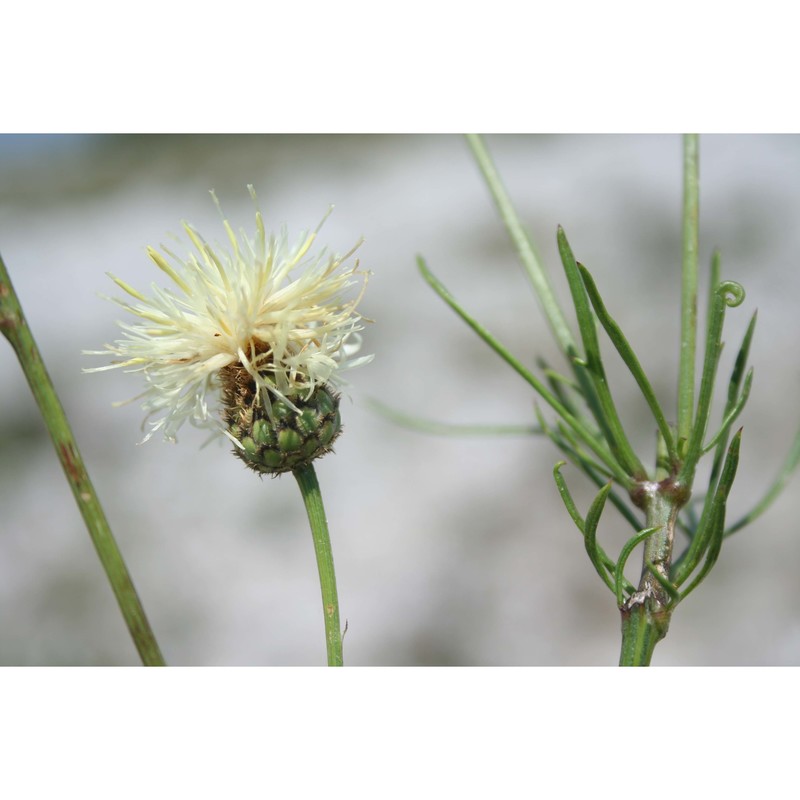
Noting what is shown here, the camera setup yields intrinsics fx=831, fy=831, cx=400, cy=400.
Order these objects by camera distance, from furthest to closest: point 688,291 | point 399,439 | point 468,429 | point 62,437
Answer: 1. point 399,439
2. point 468,429
3. point 688,291
4. point 62,437

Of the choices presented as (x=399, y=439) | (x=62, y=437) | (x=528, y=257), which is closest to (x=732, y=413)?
(x=528, y=257)

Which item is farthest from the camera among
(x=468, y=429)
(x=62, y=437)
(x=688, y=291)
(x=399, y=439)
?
(x=399, y=439)

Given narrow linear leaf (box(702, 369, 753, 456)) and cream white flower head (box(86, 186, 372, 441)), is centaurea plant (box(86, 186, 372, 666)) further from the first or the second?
narrow linear leaf (box(702, 369, 753, 456))

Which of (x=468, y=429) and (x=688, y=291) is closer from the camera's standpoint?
(x=688, y=291)

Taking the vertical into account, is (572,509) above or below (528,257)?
below

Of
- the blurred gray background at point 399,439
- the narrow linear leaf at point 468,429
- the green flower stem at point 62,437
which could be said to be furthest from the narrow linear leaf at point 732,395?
the blurred gray background at point 399,439

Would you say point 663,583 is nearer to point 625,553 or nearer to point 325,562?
point 625,553
